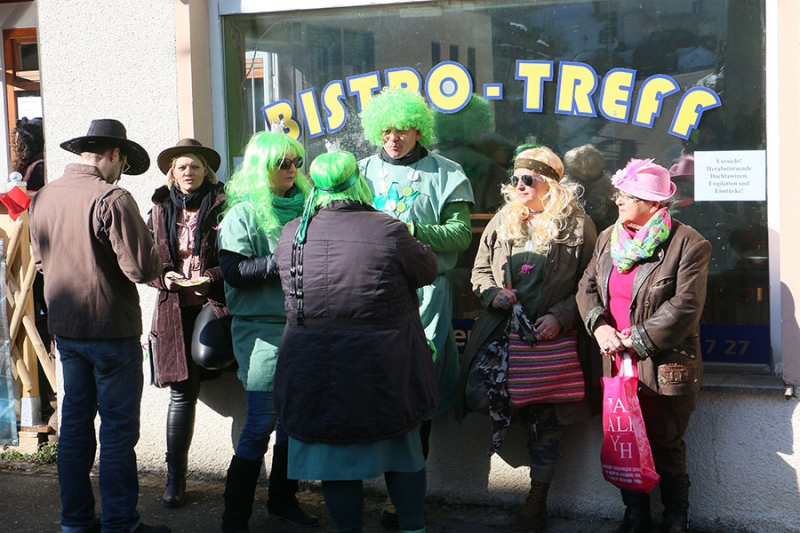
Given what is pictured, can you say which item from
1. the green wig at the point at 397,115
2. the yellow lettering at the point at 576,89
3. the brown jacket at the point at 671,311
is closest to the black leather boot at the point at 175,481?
the green wig at the point at 397,115

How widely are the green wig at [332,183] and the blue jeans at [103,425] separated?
1.26 meters

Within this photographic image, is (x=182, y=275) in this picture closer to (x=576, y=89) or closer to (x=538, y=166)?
(x=538, y=166)

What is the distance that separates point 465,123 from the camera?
16.6 ft

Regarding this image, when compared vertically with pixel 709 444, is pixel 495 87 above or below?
above

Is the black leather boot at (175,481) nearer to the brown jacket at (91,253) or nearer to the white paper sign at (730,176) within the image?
the brown jacket at (91,253)

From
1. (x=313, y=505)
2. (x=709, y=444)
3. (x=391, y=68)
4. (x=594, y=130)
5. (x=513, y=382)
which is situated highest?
(x=391, y=68)

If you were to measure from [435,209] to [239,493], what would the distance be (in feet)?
5.38

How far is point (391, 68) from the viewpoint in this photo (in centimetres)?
516

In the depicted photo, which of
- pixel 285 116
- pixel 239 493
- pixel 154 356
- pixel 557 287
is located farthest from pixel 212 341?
pixel 557 287

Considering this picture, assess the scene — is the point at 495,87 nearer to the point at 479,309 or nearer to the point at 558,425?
the point at 479,309

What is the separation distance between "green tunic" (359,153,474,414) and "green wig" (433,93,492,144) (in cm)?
54

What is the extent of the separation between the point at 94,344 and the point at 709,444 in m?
2.90

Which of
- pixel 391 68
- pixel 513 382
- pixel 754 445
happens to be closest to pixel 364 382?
pixel 513 382

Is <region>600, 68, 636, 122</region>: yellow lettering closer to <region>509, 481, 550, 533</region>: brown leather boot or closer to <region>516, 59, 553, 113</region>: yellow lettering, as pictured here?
<region>516, 59, 553, 113</region>: yellow lettering
